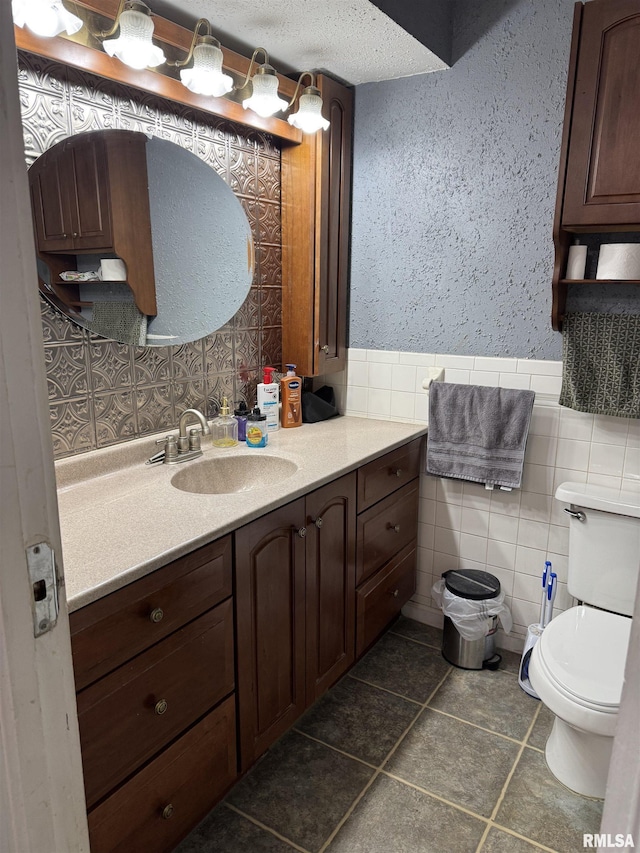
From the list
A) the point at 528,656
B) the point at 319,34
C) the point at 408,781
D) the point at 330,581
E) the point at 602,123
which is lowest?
the point at 408,781

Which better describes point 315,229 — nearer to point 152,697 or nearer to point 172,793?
point 152,697

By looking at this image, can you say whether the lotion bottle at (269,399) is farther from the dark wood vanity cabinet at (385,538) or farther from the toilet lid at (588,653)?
the toilet lid at (588,653)

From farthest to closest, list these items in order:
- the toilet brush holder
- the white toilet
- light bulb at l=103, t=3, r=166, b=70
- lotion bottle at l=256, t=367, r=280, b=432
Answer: lotion bottle at l=256, t=367, r=280, b=432 < the toilet brush holder < the white toilet < light bulb at l=103, t=3, r=166, b=70

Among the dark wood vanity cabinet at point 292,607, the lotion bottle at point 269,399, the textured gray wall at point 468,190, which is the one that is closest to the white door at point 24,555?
the dark wood vanity cabinet at point 292,607

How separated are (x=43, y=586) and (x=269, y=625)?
102 centimetres

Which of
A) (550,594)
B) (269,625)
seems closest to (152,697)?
(269,625)

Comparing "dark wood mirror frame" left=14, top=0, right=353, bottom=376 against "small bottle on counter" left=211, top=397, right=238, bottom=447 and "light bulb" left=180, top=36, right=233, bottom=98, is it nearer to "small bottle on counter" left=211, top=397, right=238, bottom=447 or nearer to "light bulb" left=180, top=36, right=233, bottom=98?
"light bulb" left=180, top=36, right=233, bottom=98

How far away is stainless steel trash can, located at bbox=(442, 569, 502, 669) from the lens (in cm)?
221

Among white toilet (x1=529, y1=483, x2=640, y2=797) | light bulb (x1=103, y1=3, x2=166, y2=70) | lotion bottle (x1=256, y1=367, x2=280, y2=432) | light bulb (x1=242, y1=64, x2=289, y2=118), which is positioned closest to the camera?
light bulb (x1=103, y1=3, x2=166, y2=70)

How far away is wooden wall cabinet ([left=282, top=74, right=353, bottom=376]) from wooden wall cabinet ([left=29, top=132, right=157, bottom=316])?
65 centimetres

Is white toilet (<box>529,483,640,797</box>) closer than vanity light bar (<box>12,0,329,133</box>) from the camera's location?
No

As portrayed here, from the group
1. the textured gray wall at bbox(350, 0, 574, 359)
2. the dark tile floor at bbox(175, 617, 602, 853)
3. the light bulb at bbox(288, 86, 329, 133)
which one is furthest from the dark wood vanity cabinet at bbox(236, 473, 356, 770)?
the light bulb at bbox(288, 86, 329, 133)

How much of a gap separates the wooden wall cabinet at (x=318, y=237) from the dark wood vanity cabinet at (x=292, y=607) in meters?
0.70

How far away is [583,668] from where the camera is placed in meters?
1.64
